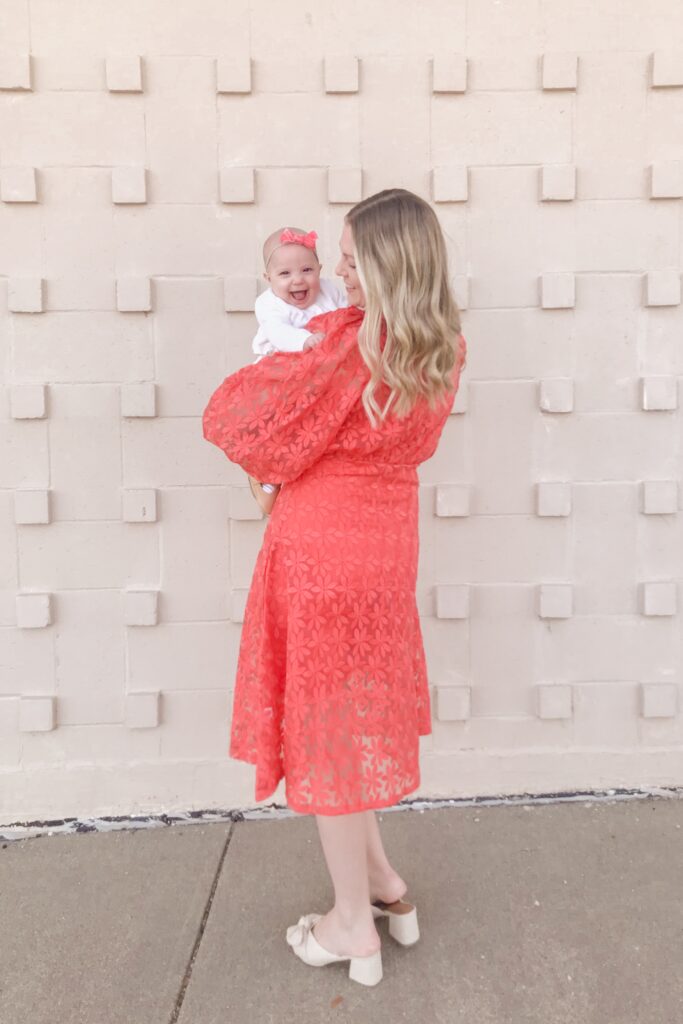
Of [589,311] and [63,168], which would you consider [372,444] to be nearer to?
[589,311]

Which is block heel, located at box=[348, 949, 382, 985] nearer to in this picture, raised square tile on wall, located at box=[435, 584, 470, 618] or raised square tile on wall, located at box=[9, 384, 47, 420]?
raised square tile on wall, located at box=[435, 584, 470, 618]

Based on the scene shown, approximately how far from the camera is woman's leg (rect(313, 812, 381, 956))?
6.47 feet

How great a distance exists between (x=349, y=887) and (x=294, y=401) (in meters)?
1.16

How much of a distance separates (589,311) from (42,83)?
6.08 ft

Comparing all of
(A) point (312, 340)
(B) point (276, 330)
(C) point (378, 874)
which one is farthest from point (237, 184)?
(C) point (378, 874)

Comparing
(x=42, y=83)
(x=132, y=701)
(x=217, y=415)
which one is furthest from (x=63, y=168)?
(x=132, y=701)

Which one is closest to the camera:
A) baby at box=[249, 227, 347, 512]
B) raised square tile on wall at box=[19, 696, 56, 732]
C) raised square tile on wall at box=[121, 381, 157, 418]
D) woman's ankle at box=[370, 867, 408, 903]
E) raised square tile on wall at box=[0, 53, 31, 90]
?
baby at box=[249, 227, 347, 512]

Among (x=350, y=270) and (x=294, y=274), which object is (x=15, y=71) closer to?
(x=294, y=274)

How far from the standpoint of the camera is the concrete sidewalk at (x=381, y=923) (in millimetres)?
1915

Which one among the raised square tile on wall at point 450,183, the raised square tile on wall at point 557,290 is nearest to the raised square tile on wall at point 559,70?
the raised square tile on wall at point 450,183

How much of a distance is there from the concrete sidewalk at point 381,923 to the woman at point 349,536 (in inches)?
6.8

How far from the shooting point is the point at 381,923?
2213 millimetres

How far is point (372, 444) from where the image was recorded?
1.84 metres

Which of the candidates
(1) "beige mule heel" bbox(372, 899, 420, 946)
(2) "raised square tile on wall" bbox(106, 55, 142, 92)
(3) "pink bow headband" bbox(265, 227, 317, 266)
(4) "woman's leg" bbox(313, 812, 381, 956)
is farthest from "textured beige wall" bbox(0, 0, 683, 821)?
(4) "woman's leg" bbox(313, 812, 381, 956)
